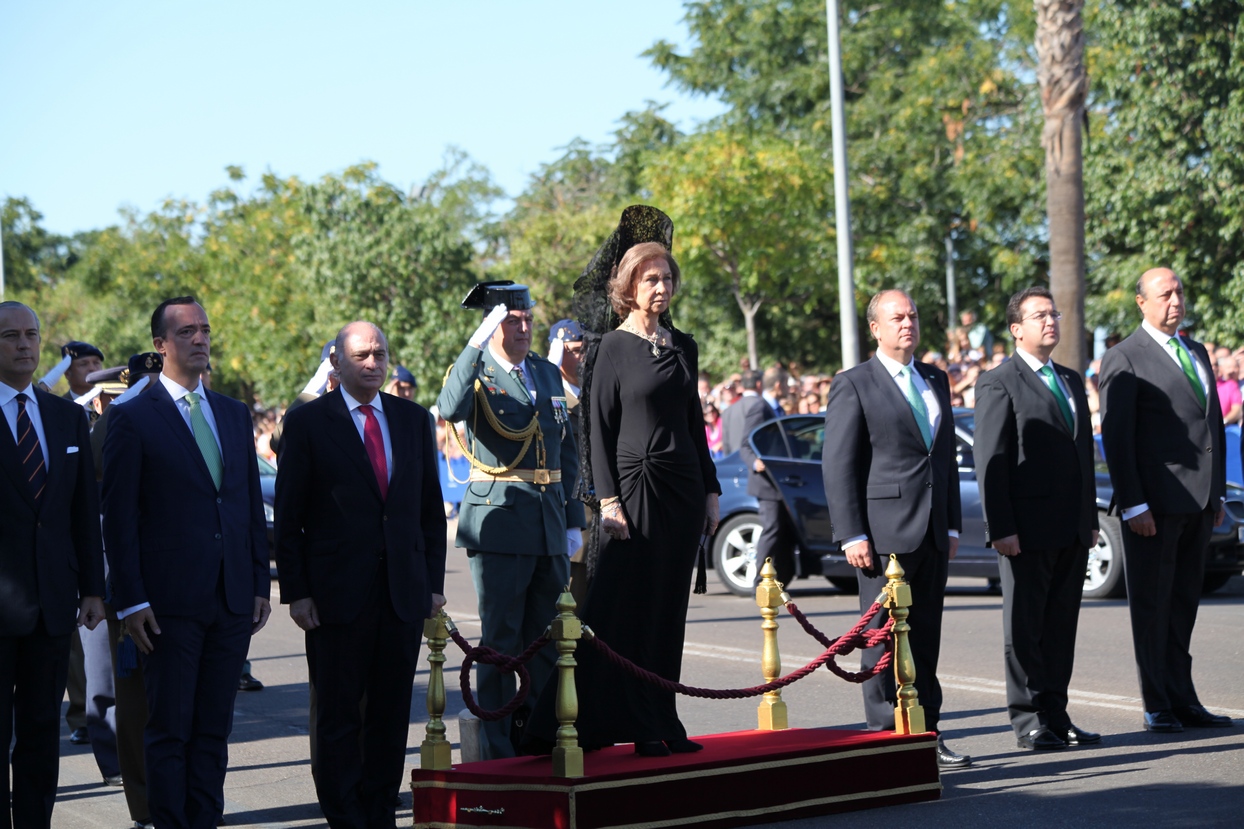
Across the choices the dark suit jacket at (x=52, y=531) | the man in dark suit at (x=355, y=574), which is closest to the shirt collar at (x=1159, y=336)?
the man in dark suit at (x=355, y=574)

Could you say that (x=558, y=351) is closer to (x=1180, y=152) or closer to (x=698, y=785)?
(x=698, y=785)

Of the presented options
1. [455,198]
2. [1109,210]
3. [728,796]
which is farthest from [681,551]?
[455,198]

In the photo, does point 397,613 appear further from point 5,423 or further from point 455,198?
point 455,198

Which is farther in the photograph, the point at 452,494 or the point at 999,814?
the point at 452,494

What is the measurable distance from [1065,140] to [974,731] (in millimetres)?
12174

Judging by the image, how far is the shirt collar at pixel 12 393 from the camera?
5812mm

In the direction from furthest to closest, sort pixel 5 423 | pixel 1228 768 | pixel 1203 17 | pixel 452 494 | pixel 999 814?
pixel 1203 17 < pixel 452 494 < pixel 1228 768 < pixel 999 814 < pixel 5 423

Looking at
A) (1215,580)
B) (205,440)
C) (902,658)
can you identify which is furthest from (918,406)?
(1215,580)

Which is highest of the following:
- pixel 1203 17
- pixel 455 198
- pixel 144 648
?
pixel 455 198

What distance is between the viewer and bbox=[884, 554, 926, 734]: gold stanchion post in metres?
6.75

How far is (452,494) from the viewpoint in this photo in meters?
23.0

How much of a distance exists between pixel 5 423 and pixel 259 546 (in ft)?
3.60

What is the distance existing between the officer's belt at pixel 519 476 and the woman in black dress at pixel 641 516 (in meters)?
1.12

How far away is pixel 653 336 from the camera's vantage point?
252 inches
